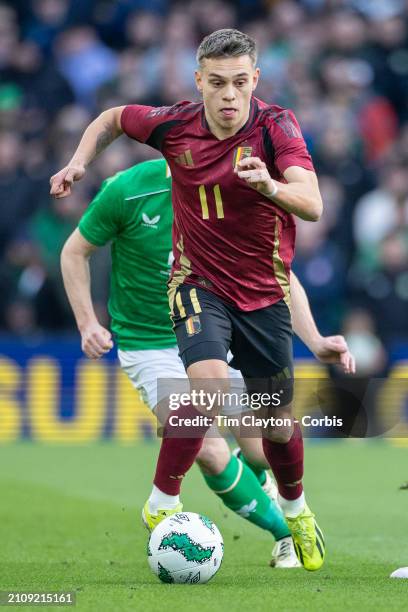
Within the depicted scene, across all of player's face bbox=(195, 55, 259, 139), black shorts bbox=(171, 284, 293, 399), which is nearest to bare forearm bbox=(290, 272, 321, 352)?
black shorts bbox=(171, 284, 293, 399)

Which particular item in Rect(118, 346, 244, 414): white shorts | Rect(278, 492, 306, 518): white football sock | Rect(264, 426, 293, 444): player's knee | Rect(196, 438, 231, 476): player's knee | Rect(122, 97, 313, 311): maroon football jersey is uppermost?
Rect(122, 97, 313, 311): maroon football jersey

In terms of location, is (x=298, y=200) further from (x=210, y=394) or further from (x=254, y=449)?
(x=254, y=449)

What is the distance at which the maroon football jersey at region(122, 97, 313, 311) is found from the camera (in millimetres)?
6156

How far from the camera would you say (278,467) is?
21.2 ft

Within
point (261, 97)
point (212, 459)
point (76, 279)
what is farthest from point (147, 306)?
point (261, 97)

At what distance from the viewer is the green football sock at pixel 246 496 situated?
709 cm

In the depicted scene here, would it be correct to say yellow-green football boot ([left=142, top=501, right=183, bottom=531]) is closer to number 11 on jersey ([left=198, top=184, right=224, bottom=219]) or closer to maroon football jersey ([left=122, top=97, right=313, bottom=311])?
maroon football jersey ([left=122, top=97, right=313, bottom=311])

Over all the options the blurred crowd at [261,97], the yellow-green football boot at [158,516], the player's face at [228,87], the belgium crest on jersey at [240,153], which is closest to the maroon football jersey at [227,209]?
the belgium crest on jersey at [240,153]

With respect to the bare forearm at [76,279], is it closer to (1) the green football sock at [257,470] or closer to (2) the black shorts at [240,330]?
(2) the black shorts at [240,330]

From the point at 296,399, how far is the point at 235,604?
1.57 metres

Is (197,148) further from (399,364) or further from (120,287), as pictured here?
(399,364)

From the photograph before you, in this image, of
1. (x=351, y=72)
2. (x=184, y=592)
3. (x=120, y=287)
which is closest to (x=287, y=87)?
(x=351, y=72)

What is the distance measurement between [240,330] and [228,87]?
1.13 meters

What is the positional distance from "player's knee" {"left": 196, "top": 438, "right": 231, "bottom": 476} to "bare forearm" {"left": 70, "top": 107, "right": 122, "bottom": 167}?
1721 millimetres
